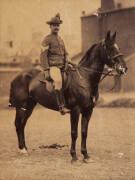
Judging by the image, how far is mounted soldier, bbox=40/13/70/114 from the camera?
21.1ft

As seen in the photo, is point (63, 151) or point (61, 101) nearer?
point (61, 101)

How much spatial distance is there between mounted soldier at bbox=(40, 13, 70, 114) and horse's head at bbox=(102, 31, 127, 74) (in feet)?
2.80

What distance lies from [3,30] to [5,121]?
2.42 m

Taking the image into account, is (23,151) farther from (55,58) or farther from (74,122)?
(55,58)

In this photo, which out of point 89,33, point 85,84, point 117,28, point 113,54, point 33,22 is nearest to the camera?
point 113,54

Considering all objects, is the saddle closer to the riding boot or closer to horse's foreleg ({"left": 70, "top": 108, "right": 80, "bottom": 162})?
the riding boot

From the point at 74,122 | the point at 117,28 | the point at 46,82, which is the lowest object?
the point at 74,122

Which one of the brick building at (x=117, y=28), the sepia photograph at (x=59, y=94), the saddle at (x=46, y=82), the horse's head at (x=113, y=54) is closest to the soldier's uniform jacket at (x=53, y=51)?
the sepia photograph at (x=59, y=94)

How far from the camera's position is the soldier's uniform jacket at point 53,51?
652cm

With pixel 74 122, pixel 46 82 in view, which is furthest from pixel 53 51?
pixel 74 122

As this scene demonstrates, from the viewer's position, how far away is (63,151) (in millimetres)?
7188

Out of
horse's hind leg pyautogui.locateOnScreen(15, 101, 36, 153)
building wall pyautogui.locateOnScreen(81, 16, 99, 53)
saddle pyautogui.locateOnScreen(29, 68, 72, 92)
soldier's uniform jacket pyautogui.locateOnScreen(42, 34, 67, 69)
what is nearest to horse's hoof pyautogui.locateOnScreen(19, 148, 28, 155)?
horse's hind leg pyautogui.locateOnScreen(15, 101, 36, 153)

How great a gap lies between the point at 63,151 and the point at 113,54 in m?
2.35

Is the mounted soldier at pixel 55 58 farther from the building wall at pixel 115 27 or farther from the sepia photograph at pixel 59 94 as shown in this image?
the building wall at pixel 115 27
